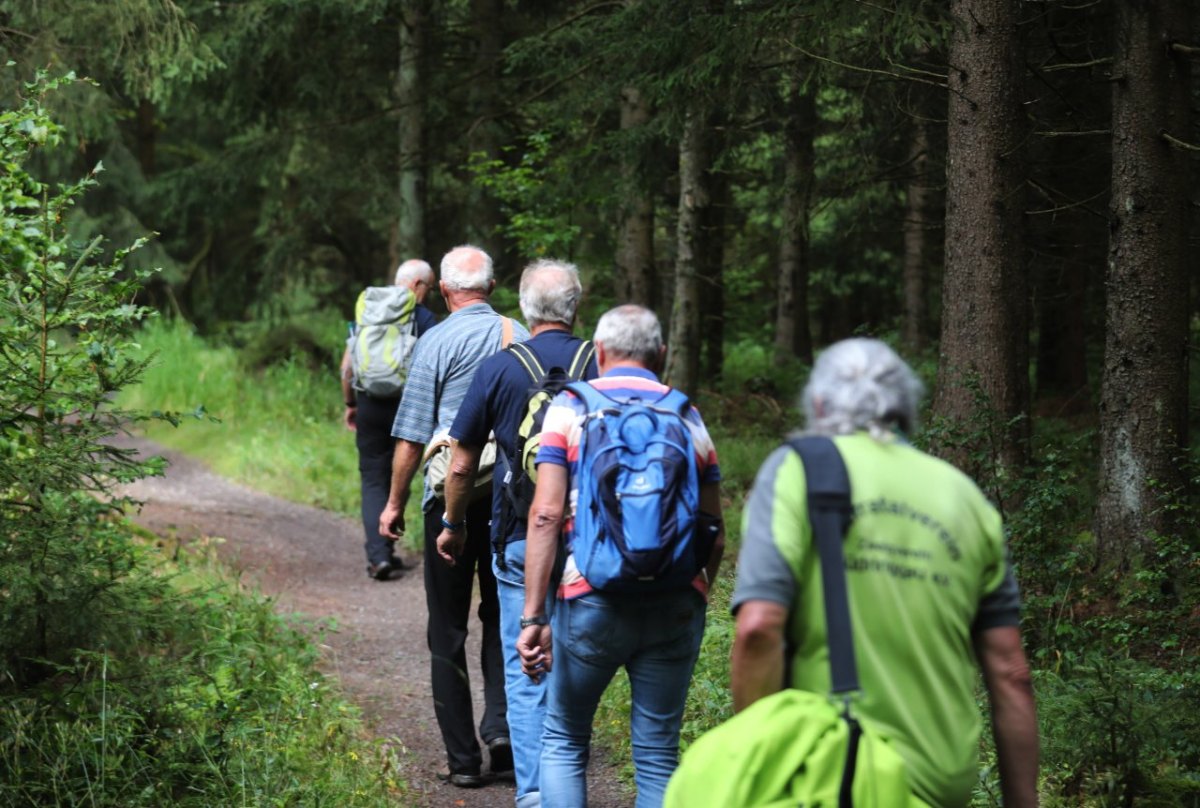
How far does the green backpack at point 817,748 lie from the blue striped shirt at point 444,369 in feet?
10.3

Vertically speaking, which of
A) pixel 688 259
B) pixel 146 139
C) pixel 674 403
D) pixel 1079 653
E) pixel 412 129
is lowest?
pixel 1079 653

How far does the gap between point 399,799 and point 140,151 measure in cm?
2299

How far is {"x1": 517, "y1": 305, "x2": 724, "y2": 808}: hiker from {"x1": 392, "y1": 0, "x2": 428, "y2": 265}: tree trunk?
12640 millimetres

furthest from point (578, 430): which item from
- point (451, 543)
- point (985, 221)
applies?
point (985, 221)

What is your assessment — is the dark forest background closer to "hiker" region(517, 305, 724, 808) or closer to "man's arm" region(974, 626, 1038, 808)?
"hiker" region(517, 305, 724, 808)

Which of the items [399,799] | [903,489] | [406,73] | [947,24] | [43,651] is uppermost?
[406,73]

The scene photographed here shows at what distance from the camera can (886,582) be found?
2660 mm

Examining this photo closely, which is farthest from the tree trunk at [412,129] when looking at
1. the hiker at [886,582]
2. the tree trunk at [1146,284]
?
the hiker at [886,582]

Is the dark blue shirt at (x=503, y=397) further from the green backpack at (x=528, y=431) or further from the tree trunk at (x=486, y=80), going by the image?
the tree trunk at (x=486, y=80)

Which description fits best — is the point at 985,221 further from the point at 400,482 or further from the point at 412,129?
the point at 412,129

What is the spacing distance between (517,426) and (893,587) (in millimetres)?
2257

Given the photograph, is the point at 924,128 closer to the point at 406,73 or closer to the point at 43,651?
the point at 406,73

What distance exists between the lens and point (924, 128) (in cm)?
1145

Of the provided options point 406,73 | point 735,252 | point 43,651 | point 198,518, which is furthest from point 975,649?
Result: point 735,252
